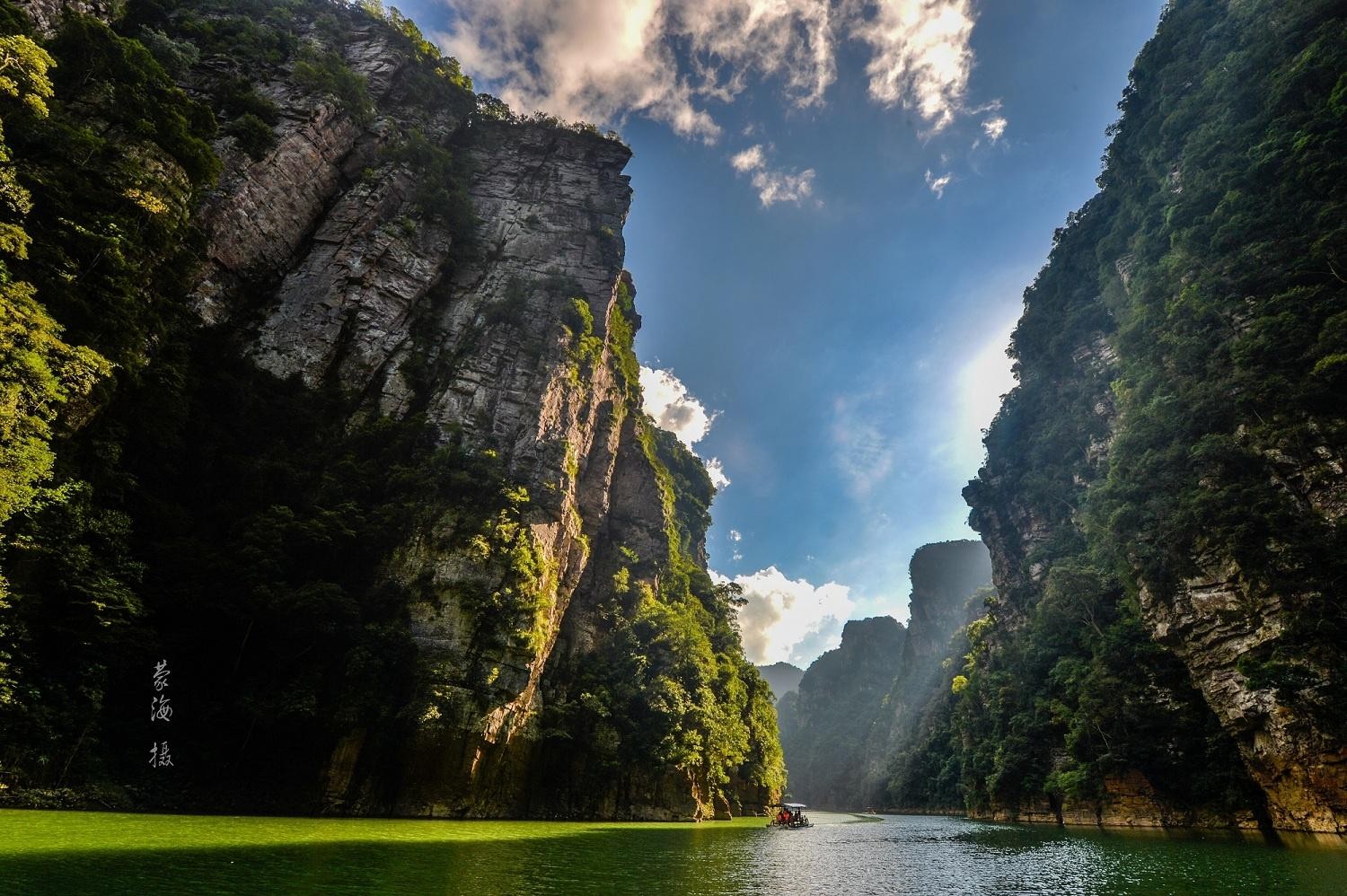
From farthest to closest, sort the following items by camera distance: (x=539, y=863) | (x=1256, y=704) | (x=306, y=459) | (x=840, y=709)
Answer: (x=840, y=709) → (x=306, y=459) → (x=1256, y=704) → (x=539, y=863)

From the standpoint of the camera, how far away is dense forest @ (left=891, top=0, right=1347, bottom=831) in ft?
80.3

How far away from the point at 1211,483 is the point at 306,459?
1855 inches

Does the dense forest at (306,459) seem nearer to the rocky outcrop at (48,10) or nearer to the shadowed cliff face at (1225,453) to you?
the rocky outcrop at (48,10)

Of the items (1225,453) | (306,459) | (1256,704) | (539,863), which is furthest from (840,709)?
(539,863)

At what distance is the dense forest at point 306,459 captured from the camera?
19.0 metres

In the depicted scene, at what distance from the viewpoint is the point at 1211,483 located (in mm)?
29188

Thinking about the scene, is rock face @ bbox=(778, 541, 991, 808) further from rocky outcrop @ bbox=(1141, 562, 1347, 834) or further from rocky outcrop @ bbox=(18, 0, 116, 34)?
rocky outcrop @ bbox=(18, 0, 116, 34)

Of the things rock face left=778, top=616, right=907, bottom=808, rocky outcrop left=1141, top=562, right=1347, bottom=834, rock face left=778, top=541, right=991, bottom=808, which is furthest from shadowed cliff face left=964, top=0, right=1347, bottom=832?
rock face left=778, top=616, right=907, bottom=808

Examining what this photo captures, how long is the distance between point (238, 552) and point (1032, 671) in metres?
55.0

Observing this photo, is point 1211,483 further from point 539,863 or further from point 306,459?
point 306,459

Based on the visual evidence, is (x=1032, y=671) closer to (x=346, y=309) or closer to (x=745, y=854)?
(x=745, y=854)

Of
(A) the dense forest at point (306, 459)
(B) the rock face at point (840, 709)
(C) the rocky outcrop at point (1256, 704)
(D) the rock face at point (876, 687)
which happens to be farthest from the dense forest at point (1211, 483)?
(B) the rock face at point (840, 709)

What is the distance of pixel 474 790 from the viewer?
28141 mm

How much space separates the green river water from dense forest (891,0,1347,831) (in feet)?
22.3
